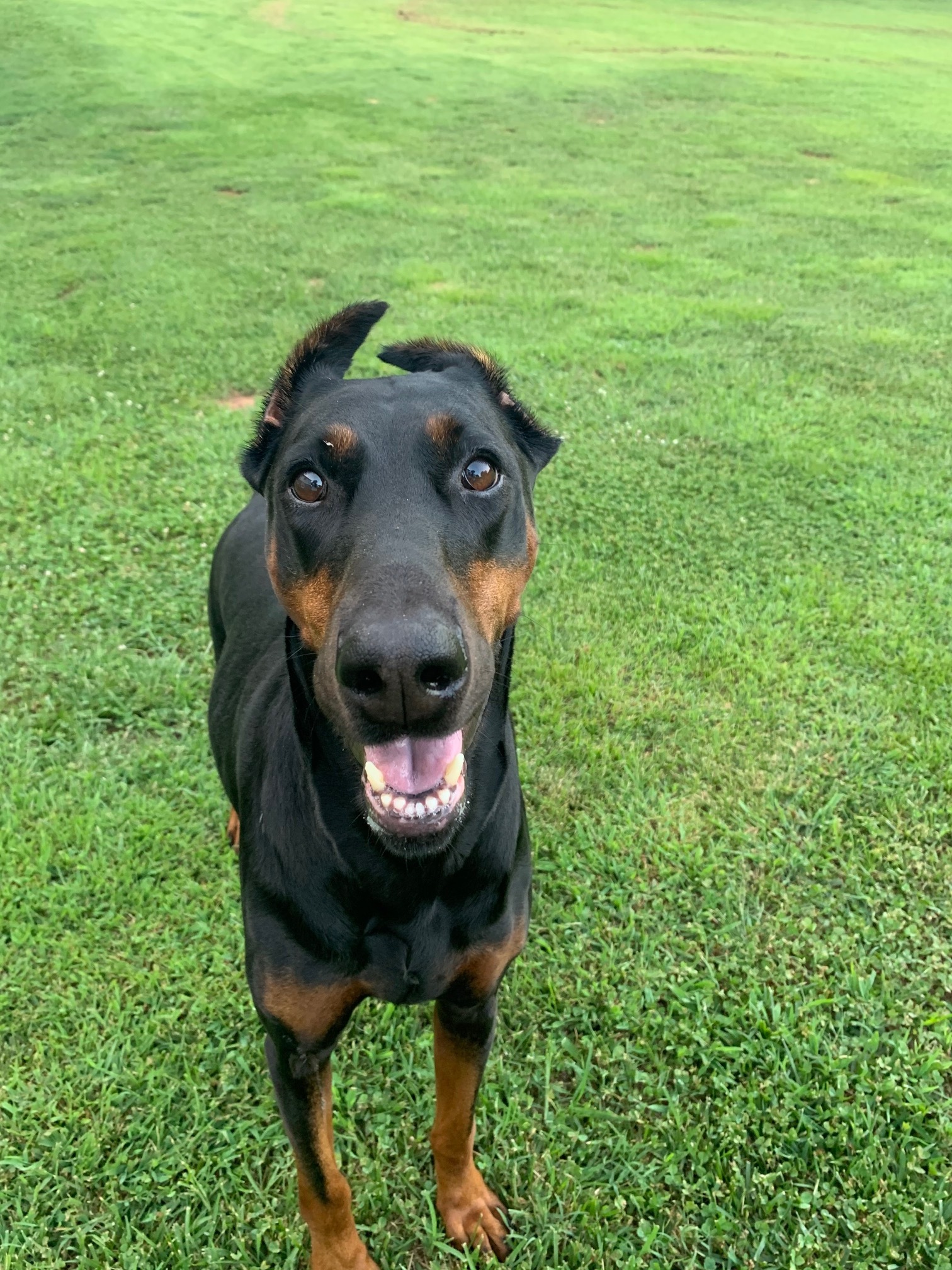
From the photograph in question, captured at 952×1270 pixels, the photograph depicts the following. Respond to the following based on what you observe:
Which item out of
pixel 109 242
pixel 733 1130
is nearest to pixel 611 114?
pixel 109 242

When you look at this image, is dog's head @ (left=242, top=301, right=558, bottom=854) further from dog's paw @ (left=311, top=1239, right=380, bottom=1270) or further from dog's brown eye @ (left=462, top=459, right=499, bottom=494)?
dog's paw @ (left=311, top=1239, right=380, bottom=1270)

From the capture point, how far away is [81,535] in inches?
185

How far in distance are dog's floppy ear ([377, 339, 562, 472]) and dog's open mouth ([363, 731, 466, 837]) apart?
0.90m

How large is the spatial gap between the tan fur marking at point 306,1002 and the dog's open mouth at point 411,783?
0.55m

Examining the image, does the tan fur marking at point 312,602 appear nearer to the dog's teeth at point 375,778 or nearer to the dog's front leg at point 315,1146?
the dog's teeth at point 375,778

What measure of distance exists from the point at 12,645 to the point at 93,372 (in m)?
3.26

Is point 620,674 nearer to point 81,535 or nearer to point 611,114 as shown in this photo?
point 81,535

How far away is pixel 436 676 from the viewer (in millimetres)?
1380

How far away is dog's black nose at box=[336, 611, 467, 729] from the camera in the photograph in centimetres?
134

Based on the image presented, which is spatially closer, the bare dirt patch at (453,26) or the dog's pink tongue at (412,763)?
the dog's pink tongue at (412,763)

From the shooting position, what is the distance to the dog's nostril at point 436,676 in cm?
136

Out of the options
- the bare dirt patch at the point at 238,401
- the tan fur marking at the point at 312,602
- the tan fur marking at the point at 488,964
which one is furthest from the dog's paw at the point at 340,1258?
the bare dirt patch at the point at 238,401

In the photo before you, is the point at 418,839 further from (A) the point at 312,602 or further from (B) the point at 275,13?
(B) the point at 275,13

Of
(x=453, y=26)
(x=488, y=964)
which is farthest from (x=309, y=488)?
(x=453, y=26)
